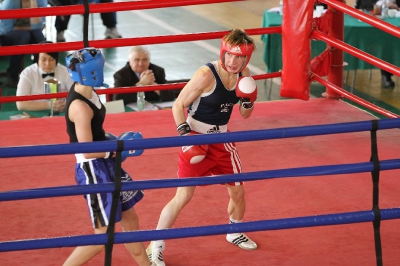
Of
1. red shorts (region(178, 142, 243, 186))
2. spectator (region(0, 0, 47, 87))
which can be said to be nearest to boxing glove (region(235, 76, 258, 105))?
red shorts (region(178, 142, 243, 186))

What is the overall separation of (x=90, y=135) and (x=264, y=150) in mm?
1870

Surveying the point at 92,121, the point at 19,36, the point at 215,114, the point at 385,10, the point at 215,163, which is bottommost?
the point at 19,36

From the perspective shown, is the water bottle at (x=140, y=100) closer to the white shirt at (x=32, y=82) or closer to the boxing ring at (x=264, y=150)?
the white shirt at (x=32, y=82)

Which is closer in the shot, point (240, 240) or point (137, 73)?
point (240, 240)

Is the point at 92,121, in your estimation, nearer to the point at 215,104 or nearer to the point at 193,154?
the point at 193,154

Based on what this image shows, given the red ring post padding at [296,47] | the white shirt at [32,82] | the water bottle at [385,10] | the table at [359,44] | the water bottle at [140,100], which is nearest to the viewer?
the red ring post padding at [296,47]

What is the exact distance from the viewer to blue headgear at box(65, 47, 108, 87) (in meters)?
3.24

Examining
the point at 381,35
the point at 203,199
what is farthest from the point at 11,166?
the point at 381,35

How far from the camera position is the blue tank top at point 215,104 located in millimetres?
3705

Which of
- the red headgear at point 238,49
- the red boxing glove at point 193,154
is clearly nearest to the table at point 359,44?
the red headgear at point 238,49

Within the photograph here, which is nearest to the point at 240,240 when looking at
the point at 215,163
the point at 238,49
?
the point at 215,163

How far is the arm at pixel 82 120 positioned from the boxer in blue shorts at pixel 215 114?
0.50 m

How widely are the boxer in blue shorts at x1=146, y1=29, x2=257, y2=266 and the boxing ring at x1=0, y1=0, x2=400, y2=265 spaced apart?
14cm

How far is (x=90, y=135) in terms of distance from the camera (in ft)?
10.6
